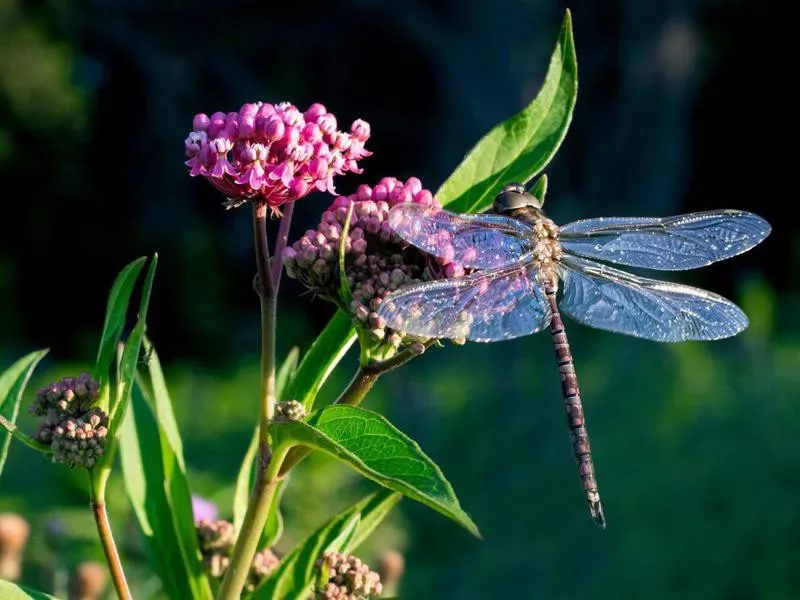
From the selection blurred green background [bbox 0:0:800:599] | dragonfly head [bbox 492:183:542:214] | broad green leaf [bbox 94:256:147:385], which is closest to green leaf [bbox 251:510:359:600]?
broad green leaf [bbox 94:256:147:385]

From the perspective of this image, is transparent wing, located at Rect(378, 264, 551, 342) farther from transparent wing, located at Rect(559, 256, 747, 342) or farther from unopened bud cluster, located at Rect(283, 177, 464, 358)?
transparent wing, located at Rect(559, 256, 747, 342)

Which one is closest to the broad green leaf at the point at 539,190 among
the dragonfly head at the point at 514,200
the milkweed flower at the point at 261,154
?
the dragonfly head at the point at 514,200

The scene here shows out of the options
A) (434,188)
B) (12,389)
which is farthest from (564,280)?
(434,188)

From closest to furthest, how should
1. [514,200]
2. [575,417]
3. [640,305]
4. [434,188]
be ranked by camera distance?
[514,200] → [575,417] → [640,305] → [434,188]

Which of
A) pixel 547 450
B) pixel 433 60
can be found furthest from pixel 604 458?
pixel 433 60

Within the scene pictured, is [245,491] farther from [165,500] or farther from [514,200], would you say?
[514,200]

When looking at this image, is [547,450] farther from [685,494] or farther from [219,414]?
[219,414]

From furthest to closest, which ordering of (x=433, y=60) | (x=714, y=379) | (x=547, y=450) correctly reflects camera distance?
(x=433, y=60) → (x=714, y=379) → (x=547, y=450)
